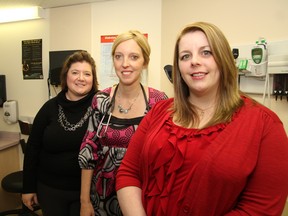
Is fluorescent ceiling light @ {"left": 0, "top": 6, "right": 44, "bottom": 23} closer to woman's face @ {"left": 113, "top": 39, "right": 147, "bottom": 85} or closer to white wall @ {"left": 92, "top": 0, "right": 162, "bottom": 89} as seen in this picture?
white wall @ {"left": 92, "top": 0, "right": 162, "bottom": 89}

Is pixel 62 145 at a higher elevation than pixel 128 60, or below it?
below

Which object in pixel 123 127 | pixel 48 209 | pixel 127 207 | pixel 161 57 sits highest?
pixel 161 57

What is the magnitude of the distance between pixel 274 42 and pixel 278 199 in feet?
3.76

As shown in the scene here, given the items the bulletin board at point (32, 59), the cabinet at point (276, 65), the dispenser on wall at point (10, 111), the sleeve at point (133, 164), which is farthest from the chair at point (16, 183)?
the cabinet at point (276, 65)

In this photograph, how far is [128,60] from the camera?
1252mm

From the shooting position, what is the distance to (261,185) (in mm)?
754

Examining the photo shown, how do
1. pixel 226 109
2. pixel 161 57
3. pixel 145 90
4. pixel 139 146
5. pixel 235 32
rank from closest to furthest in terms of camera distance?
pixel 226 109, pixel 139 146, pixel 145 90, pixel 235 32, pixel 161 57

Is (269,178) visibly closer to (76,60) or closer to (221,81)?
(221,81)

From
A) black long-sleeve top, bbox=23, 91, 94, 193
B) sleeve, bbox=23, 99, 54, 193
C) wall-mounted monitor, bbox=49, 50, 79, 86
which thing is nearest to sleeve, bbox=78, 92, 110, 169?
black long-sleeve top, bbox=23, 91, 94, 193

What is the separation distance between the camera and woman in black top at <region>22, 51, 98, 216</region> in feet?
4.87

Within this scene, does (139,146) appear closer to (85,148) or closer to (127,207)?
(127,207)

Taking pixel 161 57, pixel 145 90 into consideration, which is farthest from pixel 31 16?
pixel 145 90

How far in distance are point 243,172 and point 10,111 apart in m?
2.56

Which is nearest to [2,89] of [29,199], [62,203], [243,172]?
[29,199]
